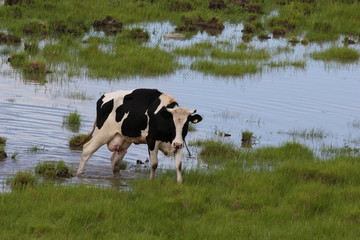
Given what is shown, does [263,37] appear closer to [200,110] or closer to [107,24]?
[107,24]

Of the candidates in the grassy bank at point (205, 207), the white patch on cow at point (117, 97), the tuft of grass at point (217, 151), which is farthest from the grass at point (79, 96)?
the grassy bank at point (205, 207)

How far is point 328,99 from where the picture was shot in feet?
62.7

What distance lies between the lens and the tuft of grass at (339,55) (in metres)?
24.4

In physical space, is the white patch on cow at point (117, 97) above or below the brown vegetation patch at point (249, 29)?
above

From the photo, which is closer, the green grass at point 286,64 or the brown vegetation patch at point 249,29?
the green grass at point 286,64

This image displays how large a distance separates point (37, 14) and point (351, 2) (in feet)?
39.2

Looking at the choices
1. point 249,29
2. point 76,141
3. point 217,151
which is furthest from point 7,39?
point 217,151

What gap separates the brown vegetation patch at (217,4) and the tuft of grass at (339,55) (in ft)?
22.1

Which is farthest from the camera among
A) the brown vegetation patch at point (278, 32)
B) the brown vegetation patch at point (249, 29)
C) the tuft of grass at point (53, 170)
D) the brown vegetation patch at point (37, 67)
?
the brown vegetation patch at point (278, 32)

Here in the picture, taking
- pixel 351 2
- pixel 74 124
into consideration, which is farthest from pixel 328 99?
pixel 351 2

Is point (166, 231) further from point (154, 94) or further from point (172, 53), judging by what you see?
point (172, 53)

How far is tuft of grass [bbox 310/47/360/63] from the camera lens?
2444 cm

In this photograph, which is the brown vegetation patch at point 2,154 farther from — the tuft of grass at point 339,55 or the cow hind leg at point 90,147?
the tuft of grass at point 339,55

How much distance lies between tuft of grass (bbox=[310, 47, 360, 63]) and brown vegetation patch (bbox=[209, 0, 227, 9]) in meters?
6.74
